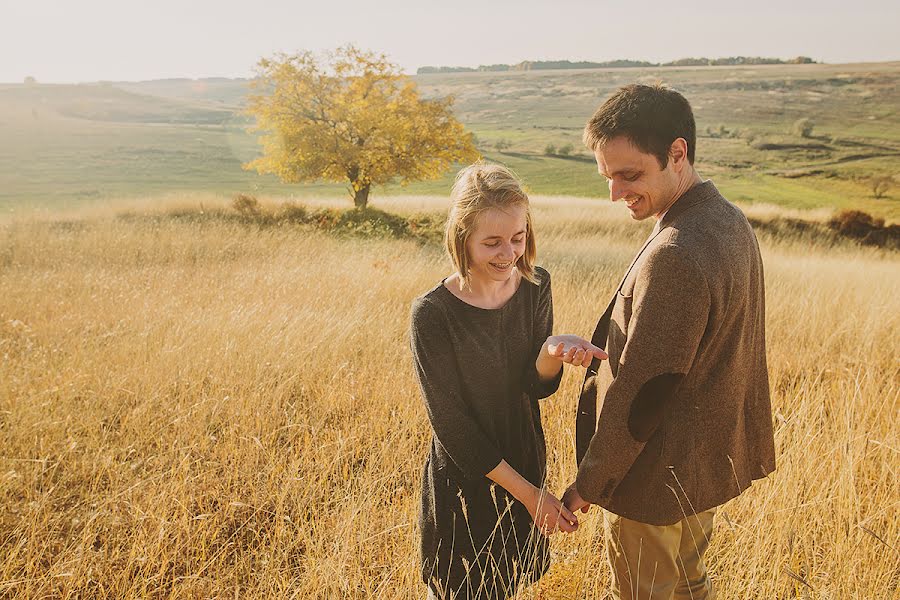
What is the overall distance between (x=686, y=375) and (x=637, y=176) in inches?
25.1

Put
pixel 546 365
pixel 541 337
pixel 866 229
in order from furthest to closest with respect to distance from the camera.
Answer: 1. pixel 866 229
2. pixel 541 337
3. pixel 546 365

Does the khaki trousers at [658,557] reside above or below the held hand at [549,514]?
below

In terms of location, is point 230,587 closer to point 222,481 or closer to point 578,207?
point 222,481

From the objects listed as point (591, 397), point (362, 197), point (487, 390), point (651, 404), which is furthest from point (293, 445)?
point (362, 197)

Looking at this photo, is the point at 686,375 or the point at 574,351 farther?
the point at 574,351

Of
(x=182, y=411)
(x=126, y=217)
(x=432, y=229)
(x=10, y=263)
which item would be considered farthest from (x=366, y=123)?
(x=182, y=411)

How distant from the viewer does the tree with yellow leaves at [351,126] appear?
17078 millimetres

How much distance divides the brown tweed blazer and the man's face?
0.06 meters

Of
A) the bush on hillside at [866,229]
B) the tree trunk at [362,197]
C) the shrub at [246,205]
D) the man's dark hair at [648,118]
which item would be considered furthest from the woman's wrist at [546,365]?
the bush on hillside at [866,229]

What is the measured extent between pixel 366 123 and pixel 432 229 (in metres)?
4.09

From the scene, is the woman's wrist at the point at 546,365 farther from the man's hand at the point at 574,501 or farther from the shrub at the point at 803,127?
the shrub at the point at 803,127

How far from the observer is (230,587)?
8.35 ft

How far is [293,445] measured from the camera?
3543mm

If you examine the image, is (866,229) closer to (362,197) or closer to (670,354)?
(362,197)
